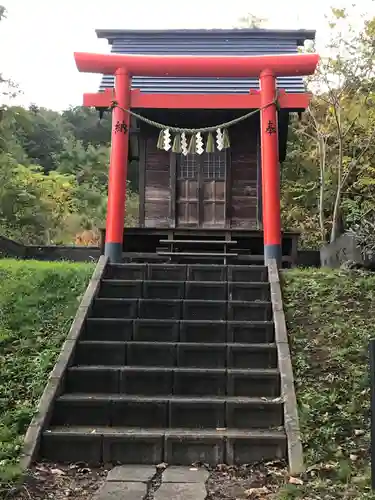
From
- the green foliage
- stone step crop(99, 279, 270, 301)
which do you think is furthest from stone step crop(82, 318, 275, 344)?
the green foliage

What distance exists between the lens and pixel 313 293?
7258 millimetres

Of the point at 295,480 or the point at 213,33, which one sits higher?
the point at 213,33

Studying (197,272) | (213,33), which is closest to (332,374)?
(197,272)

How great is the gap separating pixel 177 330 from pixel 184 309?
481 mm

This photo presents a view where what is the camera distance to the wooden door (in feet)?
41.1

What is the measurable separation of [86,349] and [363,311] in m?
3.48

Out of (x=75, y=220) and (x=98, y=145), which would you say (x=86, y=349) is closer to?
(x=75, y=220)

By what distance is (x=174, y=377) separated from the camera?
5629 mm

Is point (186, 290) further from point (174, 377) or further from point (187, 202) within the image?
point (187, 202)

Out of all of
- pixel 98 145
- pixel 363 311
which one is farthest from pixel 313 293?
pixel 98 145

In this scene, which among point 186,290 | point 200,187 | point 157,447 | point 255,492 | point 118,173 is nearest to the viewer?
point 255,492

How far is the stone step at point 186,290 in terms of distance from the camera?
7340 mm

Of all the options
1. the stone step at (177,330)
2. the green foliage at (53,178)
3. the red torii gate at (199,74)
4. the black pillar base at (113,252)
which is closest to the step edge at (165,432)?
the stone step at (177,330)

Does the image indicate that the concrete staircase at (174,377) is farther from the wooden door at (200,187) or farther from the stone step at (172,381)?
the wooden door at (200,187)
